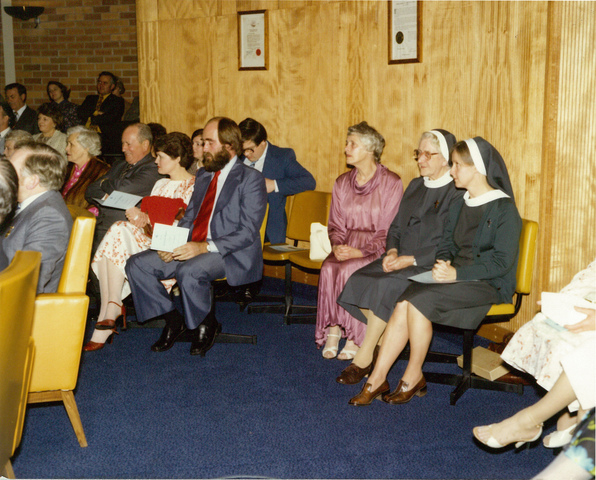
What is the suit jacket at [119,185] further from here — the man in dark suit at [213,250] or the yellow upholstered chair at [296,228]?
the yellow upholstered chair at [296,228]

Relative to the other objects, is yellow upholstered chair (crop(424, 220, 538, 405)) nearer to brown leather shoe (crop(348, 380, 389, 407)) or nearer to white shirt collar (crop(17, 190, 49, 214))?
brown leather shoe (crop(348, 380, 389, 407))

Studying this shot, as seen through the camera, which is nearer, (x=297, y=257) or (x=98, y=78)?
(x=297, y=257)

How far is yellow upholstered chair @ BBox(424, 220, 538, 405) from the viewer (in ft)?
11.3

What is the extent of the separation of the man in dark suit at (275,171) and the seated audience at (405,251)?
4.36 feet

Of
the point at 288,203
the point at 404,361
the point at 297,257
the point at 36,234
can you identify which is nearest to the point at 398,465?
the point at 404,361

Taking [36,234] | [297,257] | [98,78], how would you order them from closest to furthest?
[36,234] < [297,257] < [98,78]

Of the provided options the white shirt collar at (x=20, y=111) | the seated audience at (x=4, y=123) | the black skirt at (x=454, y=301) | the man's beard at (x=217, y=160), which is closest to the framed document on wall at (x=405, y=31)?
the man's beard at (x=217, y=160)

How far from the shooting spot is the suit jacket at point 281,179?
5.18 meters

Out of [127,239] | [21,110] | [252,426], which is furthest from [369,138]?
[21,110]

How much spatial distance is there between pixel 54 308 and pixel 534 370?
6.41 ft

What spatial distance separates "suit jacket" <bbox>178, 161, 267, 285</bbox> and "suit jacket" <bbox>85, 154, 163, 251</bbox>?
0.78 metres

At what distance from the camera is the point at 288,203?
529 centimetres

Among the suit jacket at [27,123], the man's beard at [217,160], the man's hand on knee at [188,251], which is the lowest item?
the man's hand on knee at [188,251]

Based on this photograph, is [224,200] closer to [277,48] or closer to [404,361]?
[404,361]
